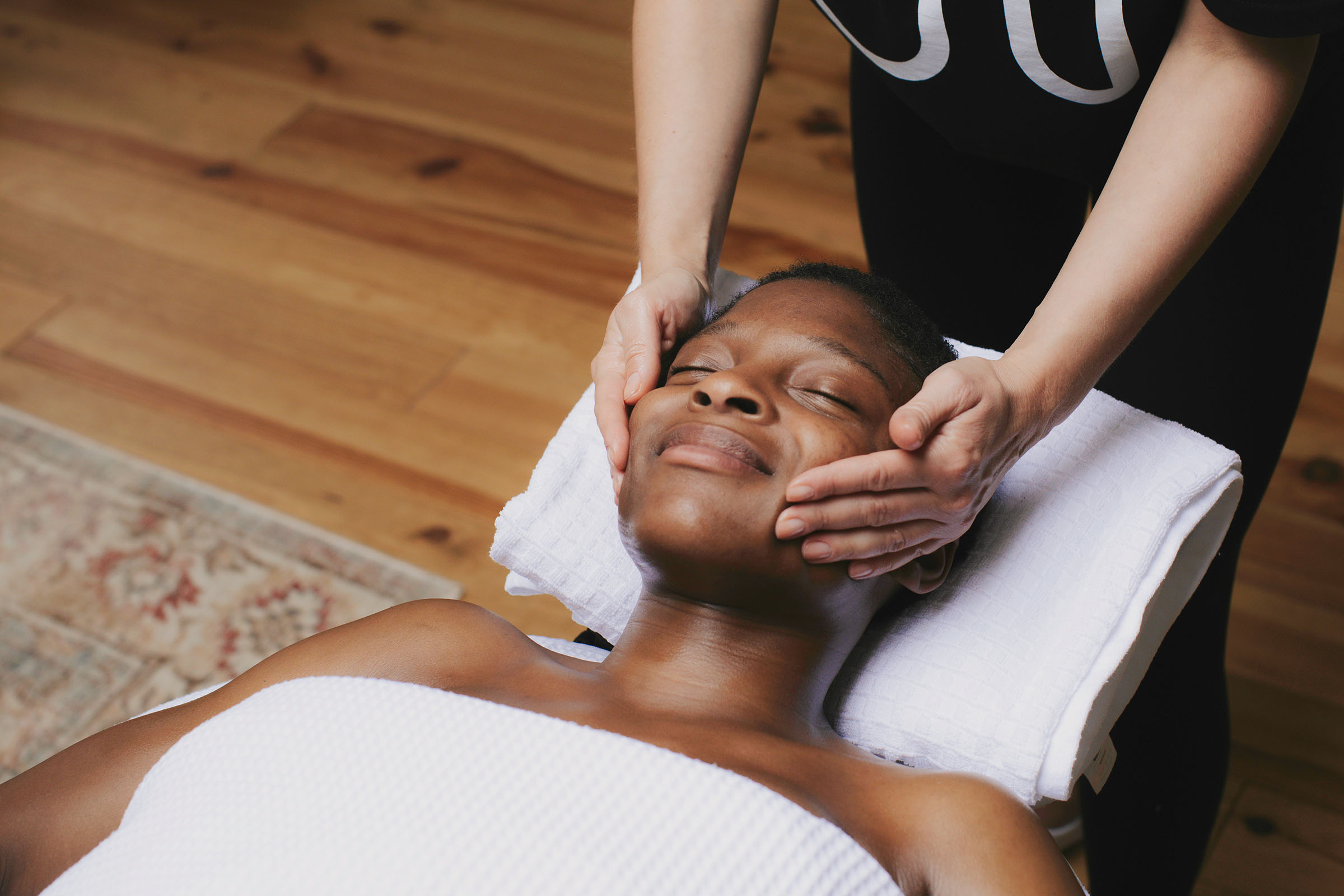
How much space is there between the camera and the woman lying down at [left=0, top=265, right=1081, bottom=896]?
0.89 metres

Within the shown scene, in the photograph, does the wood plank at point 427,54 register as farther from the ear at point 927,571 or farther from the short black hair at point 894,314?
the ear at point 927,571

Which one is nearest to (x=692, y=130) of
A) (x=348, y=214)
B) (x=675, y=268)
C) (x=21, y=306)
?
(x=675, y=268)

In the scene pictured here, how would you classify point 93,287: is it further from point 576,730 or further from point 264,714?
point 576,730

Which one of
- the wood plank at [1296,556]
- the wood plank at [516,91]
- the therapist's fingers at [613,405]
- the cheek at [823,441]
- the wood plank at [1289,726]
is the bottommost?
the wood plank at [1289,726]

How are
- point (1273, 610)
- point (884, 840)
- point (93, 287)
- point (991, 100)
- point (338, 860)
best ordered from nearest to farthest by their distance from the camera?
point (338, 860)
point (884, 840)
point (991, 100)
point (1273, 610)
point (93, 287)

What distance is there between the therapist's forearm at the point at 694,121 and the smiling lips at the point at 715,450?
233mm

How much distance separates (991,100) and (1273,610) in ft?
3.59

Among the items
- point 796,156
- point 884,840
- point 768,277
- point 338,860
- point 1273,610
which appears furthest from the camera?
point 796,156

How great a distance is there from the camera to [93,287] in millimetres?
2277

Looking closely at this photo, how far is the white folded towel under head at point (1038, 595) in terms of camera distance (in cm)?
100

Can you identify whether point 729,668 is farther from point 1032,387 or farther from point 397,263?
point 397,263

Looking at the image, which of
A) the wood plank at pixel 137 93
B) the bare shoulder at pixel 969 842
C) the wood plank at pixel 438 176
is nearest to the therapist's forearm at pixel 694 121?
the bare shoulder at pixel 969 842

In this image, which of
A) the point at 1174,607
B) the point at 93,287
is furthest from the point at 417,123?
the point at 1174,607

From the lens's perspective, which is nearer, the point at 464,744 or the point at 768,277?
the point at 464,744
